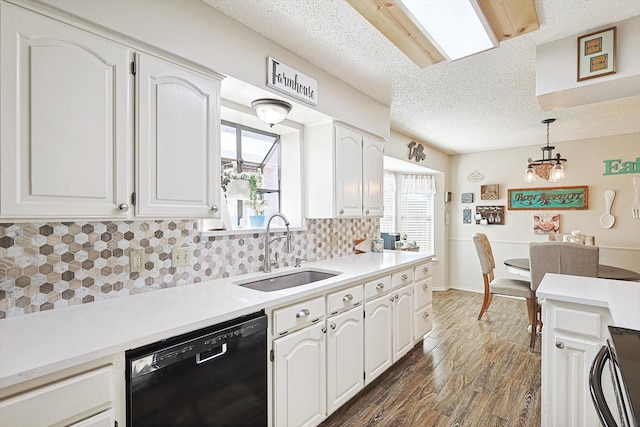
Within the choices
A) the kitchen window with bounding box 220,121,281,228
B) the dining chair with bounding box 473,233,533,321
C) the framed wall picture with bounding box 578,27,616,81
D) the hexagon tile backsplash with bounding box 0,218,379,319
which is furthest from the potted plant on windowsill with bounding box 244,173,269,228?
the dining chair with bounding box 473,233,533,321

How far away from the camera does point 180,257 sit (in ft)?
5.95

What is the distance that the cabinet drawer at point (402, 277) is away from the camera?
2617mm

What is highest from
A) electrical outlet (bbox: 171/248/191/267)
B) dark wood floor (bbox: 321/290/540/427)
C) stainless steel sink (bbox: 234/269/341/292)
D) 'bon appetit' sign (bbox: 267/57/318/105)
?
'bon appetit' sign (bbox: 267/57/318/105)

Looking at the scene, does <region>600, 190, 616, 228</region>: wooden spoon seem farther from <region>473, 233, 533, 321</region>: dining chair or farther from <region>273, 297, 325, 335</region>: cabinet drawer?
<region>273, 297, 325, 335</region>: cabinet drawer

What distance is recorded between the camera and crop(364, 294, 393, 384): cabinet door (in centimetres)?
229

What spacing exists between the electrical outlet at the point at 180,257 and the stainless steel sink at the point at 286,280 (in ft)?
1.09

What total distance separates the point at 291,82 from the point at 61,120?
133cm

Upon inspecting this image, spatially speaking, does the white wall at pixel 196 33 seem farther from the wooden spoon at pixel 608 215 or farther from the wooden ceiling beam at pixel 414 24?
the wooden spoon at pixel 608 215

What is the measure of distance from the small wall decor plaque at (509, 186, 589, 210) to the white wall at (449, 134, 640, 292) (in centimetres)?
8

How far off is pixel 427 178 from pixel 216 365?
492cm

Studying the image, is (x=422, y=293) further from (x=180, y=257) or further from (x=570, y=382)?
(x=180, y=257)

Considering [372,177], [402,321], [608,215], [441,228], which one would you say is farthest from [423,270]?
[608,215]

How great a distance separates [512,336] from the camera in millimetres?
3486

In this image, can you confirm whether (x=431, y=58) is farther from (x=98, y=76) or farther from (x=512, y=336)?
(x=512, y=336)
